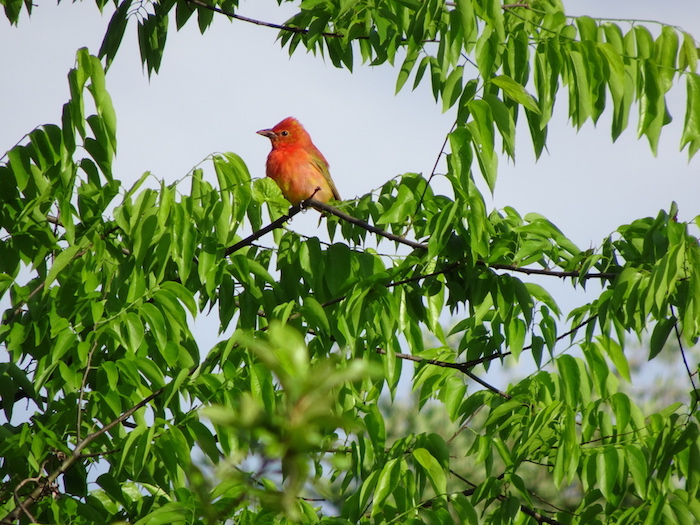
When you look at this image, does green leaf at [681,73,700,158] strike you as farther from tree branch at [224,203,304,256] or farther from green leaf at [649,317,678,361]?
tree branch at [224,203,304,256]

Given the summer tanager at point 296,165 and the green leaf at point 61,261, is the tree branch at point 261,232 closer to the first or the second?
the green leaf at point 61,261

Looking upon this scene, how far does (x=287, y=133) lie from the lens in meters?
7.01

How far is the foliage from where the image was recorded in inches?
104

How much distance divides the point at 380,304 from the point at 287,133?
14.6 ft

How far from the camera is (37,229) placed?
9.91ft

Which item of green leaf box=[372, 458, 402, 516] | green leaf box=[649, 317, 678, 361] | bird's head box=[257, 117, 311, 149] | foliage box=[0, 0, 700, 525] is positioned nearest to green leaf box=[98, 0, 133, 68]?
foliage box=[0, 0, 700, 525]

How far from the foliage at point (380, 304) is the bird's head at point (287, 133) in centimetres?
366

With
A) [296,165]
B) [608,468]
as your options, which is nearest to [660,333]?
[608,468]

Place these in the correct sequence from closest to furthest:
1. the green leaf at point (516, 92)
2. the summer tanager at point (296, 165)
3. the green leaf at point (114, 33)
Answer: the green leaf at point (516, 92), the green leaf at point (114, 33), the summer tanager at point (296, 165)

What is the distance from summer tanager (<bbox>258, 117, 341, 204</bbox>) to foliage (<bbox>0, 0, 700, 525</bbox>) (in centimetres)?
301

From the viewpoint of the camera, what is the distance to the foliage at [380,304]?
263cm

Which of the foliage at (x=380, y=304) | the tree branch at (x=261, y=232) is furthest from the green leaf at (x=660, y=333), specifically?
the tree branch at (x=261, y=232)

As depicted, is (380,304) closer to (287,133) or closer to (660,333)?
(660,333)

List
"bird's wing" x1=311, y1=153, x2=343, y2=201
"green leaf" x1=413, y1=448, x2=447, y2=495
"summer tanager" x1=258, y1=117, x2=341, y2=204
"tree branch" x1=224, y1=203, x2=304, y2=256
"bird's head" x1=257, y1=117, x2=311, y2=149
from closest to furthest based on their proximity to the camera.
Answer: "green leaf" x1=413, y1=448, x2=447, y2=495 < "tree branch" x1=224, y1=203, x2=304, y2=256 < "summer tanager" x1=258, y1=117, x2=341, y2=204 < "bird's wing" x1=311, y1=153, x2=343, y2=201 < "bird's head" x1=257, y1=117, x2=311, y2=149
